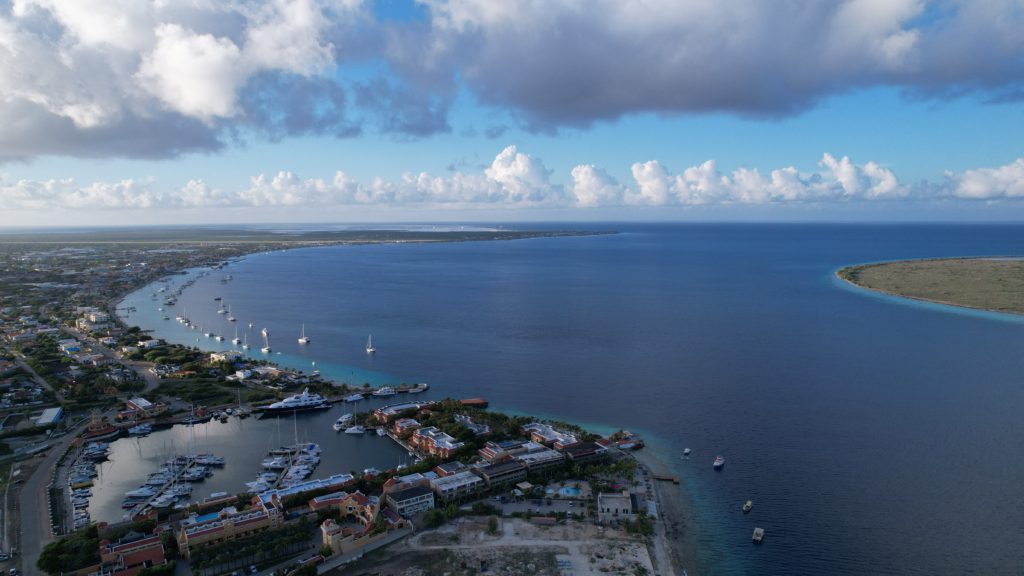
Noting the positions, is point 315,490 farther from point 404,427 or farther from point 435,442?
point 404,427

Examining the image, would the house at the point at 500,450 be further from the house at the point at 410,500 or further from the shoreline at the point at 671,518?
the shoreline at the point at 671,518

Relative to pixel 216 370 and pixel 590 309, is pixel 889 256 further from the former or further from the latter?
pixel 216 370

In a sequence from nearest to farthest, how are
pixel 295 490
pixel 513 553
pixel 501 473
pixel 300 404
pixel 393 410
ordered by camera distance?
pixel 513 553, pixel 295 490, pixel 501 473, pixel 393 410, pixel 300 404

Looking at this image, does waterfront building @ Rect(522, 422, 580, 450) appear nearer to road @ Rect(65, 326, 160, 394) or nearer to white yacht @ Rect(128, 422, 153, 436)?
white yacht @ Rect(128, 422, 153, 436)

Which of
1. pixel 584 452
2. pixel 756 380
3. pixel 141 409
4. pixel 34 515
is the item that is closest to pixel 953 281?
pixel 756 380

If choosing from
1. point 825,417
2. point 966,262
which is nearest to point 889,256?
point 966,262

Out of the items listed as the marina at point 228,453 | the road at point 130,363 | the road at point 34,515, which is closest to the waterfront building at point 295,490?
the marina at point 228,453
